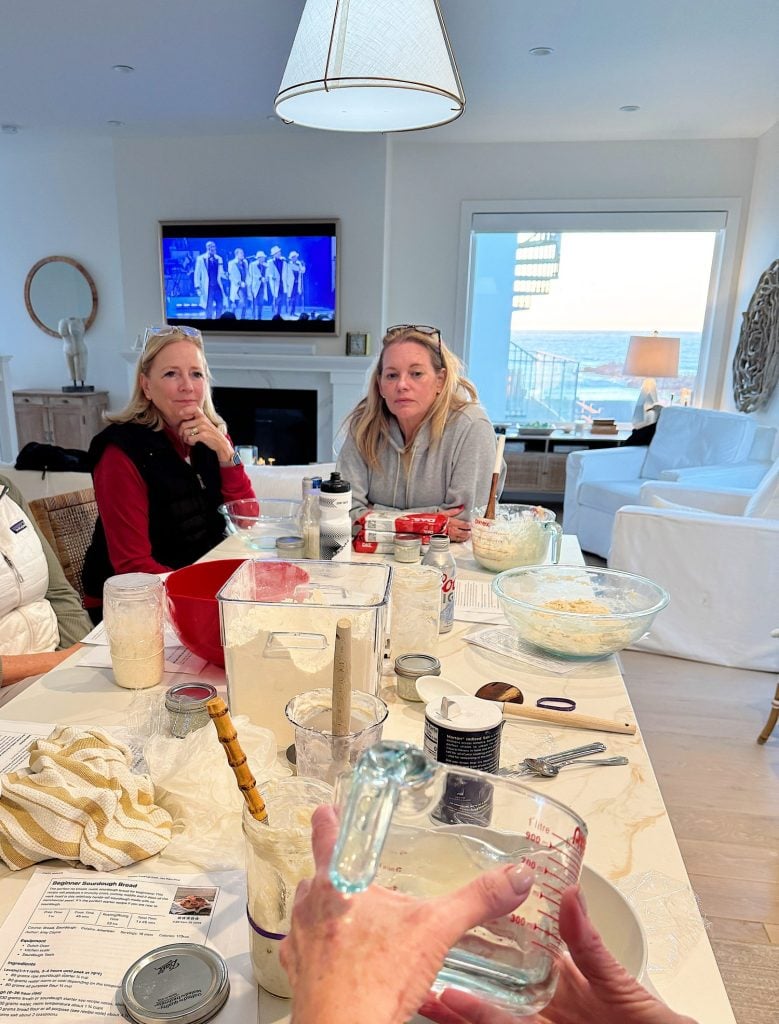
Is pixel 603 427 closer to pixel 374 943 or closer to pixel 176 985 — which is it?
pixel 176 985

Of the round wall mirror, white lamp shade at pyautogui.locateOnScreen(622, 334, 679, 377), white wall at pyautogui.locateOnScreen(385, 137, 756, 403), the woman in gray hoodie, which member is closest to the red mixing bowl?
the woman in gray hoodie

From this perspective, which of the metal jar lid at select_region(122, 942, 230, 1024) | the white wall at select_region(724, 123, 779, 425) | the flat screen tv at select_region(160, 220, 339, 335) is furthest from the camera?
the flat screen tv at select_region(160, 220, 339, 335)

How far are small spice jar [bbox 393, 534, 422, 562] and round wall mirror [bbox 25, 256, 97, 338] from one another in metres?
5.53

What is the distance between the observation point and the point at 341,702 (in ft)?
2.39

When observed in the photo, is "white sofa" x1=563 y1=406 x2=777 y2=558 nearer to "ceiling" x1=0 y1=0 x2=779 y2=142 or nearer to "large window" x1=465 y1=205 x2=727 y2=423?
"large window" x1=465 y1=205 x2=727 y2=423

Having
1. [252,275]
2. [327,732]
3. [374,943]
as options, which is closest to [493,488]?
[327,732]

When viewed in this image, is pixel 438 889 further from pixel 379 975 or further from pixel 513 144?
pixel 513 144

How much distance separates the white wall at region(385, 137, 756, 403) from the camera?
5.07m

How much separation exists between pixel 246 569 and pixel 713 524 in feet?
7.56

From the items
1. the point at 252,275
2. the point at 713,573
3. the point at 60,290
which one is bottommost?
the point at 713,573

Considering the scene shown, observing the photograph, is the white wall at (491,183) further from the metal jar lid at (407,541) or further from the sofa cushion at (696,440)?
the metal jar lid at (407,541)

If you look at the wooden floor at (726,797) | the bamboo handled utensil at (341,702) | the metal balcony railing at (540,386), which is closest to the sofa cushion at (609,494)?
the wooden floor at (726,797)

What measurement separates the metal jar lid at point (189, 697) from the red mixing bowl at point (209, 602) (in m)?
0.13

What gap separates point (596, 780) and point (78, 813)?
614 mm
